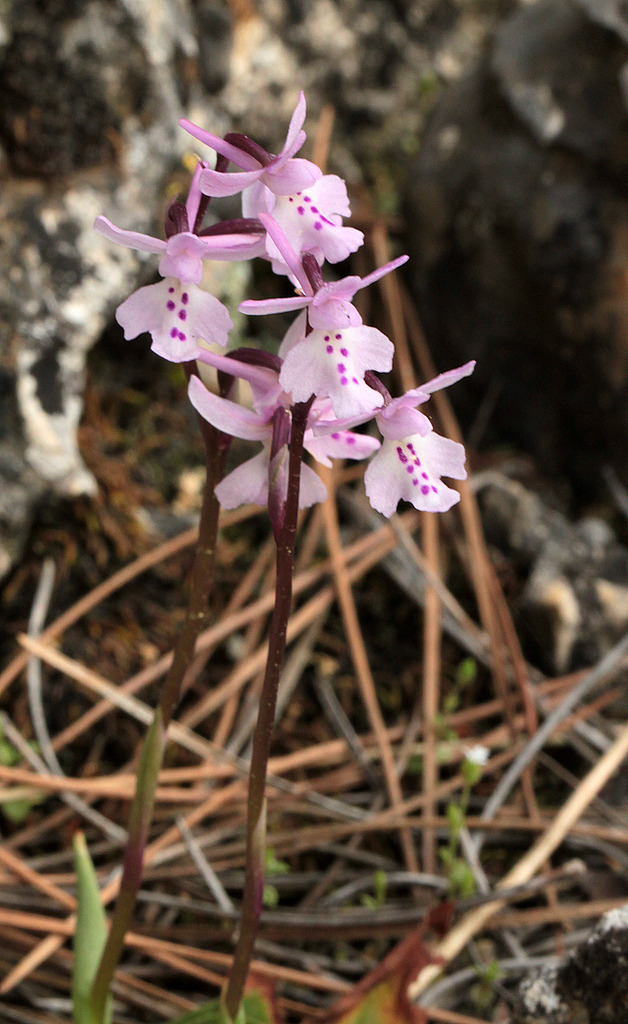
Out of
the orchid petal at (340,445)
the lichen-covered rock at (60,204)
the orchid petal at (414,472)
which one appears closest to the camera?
the orchid petal at (414,472)

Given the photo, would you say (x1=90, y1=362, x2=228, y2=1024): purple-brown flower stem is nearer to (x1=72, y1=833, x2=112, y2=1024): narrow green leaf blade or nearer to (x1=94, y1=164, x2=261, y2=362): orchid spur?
(x1=72, y1=833, x2=112, y2=1024): narrow green leaf blade

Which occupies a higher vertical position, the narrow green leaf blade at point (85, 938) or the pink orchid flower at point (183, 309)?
the pink orchid flower at point (183, 309)

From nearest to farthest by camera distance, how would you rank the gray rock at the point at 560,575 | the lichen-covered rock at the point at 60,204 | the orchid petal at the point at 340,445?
the orchid petal at the point at 340,445, the lichen-covered rock at the point at 60,204, the gray rock at the point at 560,575

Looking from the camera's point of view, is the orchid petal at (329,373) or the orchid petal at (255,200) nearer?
the orchid petal at (329,373)

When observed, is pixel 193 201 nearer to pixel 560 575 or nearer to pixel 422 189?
pixel 560 575

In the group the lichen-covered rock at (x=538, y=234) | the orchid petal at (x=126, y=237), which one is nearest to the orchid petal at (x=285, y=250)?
the orchid petal at (x=126, y=237)

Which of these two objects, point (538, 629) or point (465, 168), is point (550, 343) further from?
point (538, 629)

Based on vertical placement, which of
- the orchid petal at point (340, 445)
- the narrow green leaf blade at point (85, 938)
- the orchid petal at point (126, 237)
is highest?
the orchid petal at point (126, 237)

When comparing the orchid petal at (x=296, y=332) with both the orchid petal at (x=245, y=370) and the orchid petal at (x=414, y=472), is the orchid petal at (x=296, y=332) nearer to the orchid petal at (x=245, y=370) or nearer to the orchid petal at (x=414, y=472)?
the orchid petal at (x=245, y=370)

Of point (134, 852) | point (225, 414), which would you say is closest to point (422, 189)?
point (225, 414)

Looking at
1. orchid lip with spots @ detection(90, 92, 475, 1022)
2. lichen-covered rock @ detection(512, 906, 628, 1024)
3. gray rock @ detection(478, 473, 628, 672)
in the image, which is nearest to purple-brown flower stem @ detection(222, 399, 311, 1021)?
orchid lip with spots @ detection(90, 92, 475, 1022)
